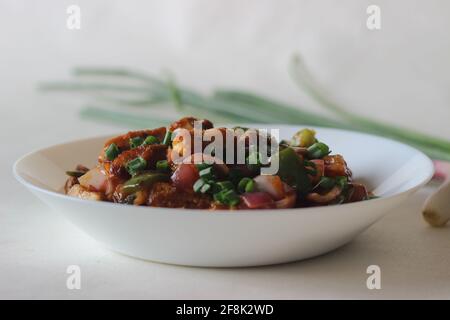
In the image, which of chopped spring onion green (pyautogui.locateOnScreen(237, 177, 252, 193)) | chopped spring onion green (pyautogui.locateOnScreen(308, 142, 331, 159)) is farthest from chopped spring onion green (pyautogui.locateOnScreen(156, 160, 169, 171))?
chopped spring onion green (pyautogui.locateOnScreen(308, 142, 331, 159))

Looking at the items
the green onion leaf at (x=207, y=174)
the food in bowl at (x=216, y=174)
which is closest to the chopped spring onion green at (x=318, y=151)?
the food in bowl at (x=216, y=174)

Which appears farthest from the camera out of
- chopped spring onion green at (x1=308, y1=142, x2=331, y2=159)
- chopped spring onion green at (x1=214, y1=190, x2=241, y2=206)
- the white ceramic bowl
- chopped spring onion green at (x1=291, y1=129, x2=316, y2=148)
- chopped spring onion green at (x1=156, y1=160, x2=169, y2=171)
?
chopped spring onion green at (x1=291, y1=129, x2=316, y2=148)

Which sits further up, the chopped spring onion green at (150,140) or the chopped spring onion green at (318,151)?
the chopped spring onion green at (150,140)

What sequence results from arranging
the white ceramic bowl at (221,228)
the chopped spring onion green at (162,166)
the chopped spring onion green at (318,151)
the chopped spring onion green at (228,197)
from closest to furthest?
the white ceramic bowl at (221,228) < the chopped spring onion green at (228,197) < the chopped spring onion green at (162,166) < the chopped spring onion green at (318,151)

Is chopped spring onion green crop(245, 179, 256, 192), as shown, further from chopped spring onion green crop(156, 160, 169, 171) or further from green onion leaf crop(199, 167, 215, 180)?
chopped spring onion green crop(156, 160, 169, 171)

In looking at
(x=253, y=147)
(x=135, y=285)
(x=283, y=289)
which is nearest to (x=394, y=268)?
(x=283, y=289)

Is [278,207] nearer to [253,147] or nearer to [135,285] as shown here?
[253,147]

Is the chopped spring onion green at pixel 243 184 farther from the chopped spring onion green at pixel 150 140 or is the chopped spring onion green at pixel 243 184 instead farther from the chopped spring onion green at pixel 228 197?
the chopped spring onion green at pixel 150 140

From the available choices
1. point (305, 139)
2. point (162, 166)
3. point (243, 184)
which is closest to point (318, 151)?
point (305, 139)
